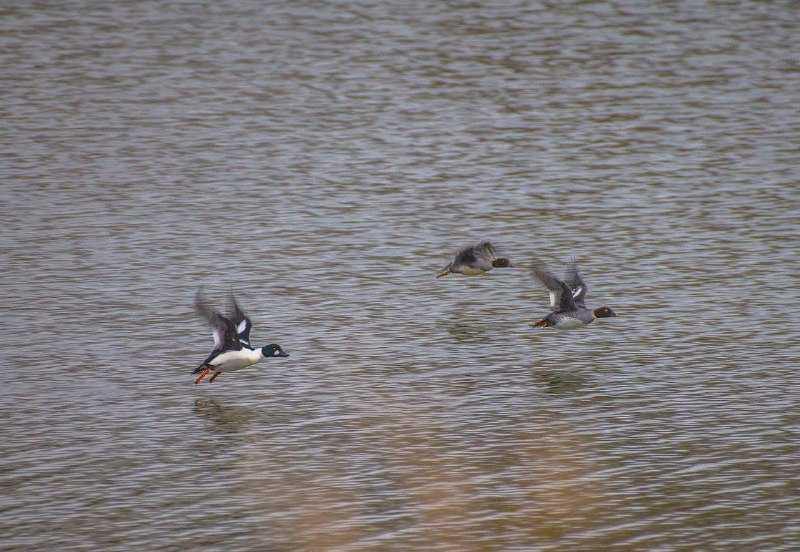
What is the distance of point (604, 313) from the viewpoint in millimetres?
20703

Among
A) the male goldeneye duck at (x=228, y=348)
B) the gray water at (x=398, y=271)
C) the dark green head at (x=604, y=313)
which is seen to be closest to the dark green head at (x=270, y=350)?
the male goldeneye duck at (x=228, y=348)

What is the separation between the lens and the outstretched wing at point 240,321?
61.0 feet

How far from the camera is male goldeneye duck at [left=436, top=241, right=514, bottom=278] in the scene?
76.5 feet

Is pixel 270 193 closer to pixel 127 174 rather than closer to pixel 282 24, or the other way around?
pixel 127 174

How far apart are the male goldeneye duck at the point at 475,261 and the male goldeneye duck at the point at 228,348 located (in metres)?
5.44

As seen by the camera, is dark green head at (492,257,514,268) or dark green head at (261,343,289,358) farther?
dark green head at (492,257,514,268)

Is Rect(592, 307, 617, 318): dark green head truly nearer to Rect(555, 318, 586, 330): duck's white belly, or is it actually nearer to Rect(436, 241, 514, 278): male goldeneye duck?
Rect(555, 318, 586, 330): duck's white belly

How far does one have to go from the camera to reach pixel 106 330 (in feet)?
69.3

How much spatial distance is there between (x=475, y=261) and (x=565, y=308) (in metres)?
3.20

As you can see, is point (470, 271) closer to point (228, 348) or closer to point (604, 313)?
point (604, 313)

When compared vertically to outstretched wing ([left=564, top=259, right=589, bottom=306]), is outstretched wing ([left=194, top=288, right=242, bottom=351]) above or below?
above

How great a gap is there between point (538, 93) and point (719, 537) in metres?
24.4

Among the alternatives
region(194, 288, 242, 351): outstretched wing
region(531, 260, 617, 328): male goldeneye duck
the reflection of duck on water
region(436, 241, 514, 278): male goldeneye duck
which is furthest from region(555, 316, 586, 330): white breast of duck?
the reflection of duck on water

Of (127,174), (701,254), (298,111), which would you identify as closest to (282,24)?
(298,111)
